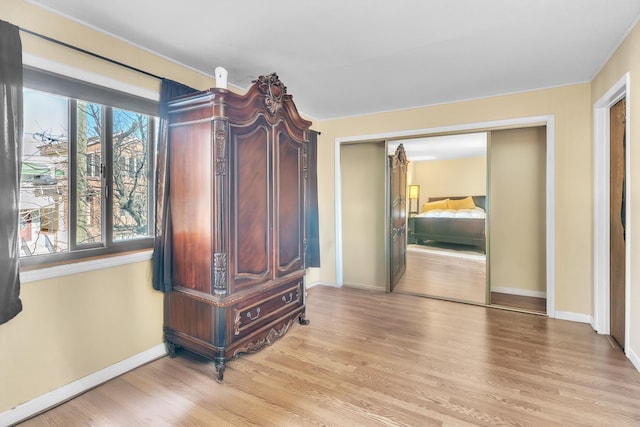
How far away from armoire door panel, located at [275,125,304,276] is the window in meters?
1.02

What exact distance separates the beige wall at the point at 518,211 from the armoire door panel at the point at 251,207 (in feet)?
8.87

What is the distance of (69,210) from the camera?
80.1 inches

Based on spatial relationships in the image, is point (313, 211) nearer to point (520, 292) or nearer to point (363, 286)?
point (363, 286)

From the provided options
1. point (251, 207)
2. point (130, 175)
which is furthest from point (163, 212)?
point (251, 207)

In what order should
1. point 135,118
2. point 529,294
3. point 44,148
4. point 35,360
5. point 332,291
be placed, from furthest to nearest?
point 332,291 → point 529,294 → point 135,118 → point 44,148 → point 35,360

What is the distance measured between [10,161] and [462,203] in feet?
13.1

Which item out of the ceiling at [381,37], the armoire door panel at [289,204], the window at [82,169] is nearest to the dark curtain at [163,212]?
the window at [82,169]

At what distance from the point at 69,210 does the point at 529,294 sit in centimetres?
474

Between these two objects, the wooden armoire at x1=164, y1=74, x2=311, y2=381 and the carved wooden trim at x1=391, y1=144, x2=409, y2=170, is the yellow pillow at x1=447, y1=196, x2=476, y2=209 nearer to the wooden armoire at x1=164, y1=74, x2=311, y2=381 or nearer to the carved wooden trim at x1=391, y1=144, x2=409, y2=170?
the carved wooden trim at x1=391, y1=144, x2=409, y2=170

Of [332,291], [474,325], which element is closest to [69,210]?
[332,291]

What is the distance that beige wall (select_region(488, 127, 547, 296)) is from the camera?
12.3 feet

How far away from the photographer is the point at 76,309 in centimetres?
201

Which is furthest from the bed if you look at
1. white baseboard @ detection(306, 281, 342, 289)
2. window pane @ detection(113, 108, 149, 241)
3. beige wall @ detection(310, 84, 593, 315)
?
window pane @ detection(113, 108, 149, 241)

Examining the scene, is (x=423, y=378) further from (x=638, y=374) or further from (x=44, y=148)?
(x=44, y=148)
